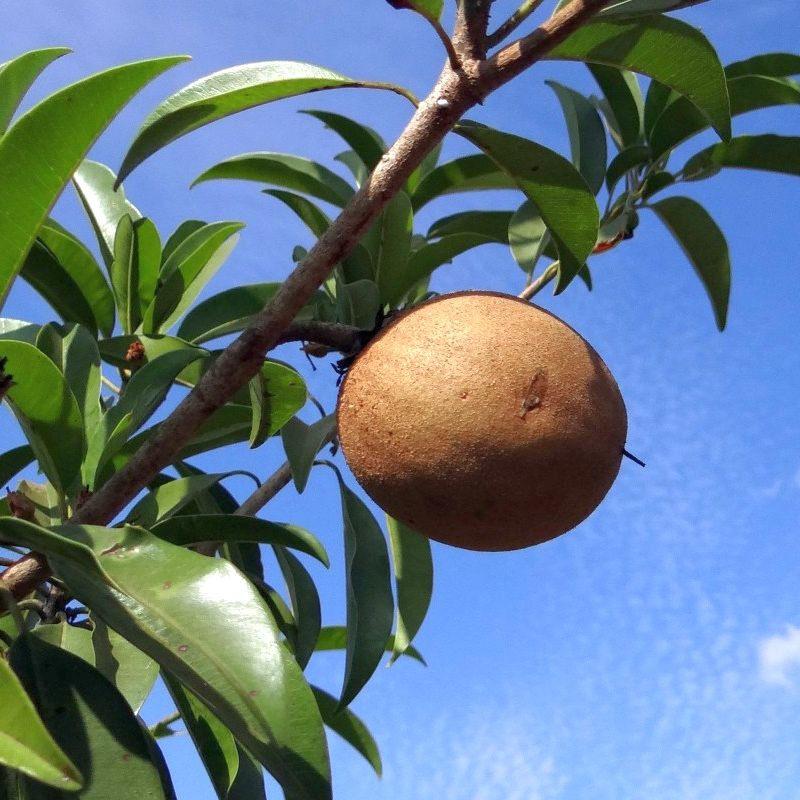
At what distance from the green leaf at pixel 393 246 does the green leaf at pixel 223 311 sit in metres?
0.33

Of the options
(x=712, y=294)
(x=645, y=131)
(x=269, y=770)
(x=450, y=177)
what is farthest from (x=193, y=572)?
(x=645, y=131)

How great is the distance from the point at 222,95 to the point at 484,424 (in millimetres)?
564

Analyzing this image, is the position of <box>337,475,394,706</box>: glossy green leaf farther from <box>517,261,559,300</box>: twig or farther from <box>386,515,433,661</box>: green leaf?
<box>517,261,559,300</box>: twig

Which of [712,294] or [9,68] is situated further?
[712,294]

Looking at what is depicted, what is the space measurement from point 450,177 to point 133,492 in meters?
0.93

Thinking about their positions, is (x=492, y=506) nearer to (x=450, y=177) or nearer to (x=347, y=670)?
(x=347, y=670)

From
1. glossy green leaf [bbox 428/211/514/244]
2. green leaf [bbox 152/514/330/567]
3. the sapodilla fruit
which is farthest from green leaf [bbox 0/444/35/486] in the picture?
glossy green leaf [bbox 428/211/514/244]

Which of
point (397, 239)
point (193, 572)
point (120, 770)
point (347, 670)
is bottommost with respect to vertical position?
point (120, 770)

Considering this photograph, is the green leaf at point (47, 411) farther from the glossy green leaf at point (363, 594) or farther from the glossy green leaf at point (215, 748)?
the glossy green leaf at point (363, 594)

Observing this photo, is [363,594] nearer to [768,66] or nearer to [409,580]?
[409,580]

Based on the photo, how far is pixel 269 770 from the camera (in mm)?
1076

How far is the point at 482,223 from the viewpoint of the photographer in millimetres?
2207

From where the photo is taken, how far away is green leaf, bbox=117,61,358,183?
136 centimetres

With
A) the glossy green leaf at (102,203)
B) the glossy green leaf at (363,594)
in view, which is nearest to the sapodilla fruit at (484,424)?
the glossy green leaf at (363,594)
